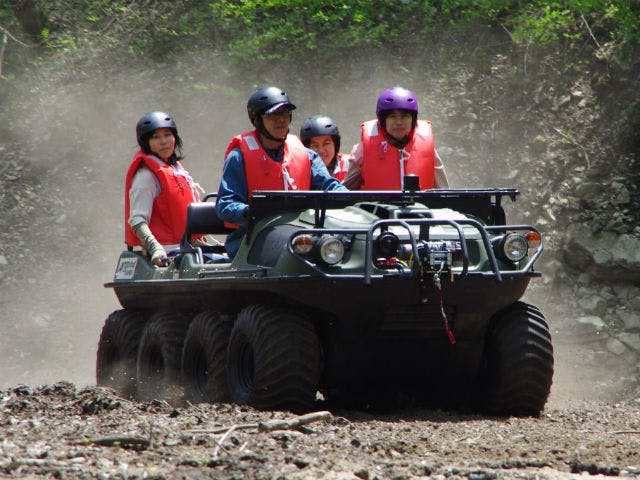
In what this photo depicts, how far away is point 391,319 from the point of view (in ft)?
24.8

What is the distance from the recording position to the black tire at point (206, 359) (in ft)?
27.5

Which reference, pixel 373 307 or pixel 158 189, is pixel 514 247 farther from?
pixel 158 189

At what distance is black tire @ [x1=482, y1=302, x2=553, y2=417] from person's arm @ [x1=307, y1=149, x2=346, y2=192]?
1936 millimetres

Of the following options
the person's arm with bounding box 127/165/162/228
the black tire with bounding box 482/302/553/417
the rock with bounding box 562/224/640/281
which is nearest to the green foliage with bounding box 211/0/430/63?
the rock with bounding box 562/224/640/281

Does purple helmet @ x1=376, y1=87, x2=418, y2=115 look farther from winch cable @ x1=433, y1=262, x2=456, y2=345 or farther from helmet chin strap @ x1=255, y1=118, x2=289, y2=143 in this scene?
winch cable @ x1=433, y1=262, x2=456, y2=345

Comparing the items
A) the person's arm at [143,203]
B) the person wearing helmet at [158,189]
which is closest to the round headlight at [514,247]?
the person's arm at [143,203]

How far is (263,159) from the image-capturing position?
9.12 meters

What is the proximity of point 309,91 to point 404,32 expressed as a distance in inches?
64.2

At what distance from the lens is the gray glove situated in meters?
9.91

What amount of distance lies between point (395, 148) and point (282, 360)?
294 cm

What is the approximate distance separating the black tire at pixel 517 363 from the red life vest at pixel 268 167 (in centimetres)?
205

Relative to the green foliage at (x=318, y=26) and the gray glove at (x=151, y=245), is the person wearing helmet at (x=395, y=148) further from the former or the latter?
the green foliage at (x=318, y=26)

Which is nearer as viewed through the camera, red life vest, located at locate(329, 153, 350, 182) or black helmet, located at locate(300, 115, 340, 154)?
black helmet, located at locate(300, 115, 340, 154)

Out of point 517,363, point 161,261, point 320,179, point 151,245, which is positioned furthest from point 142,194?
point 517,363
